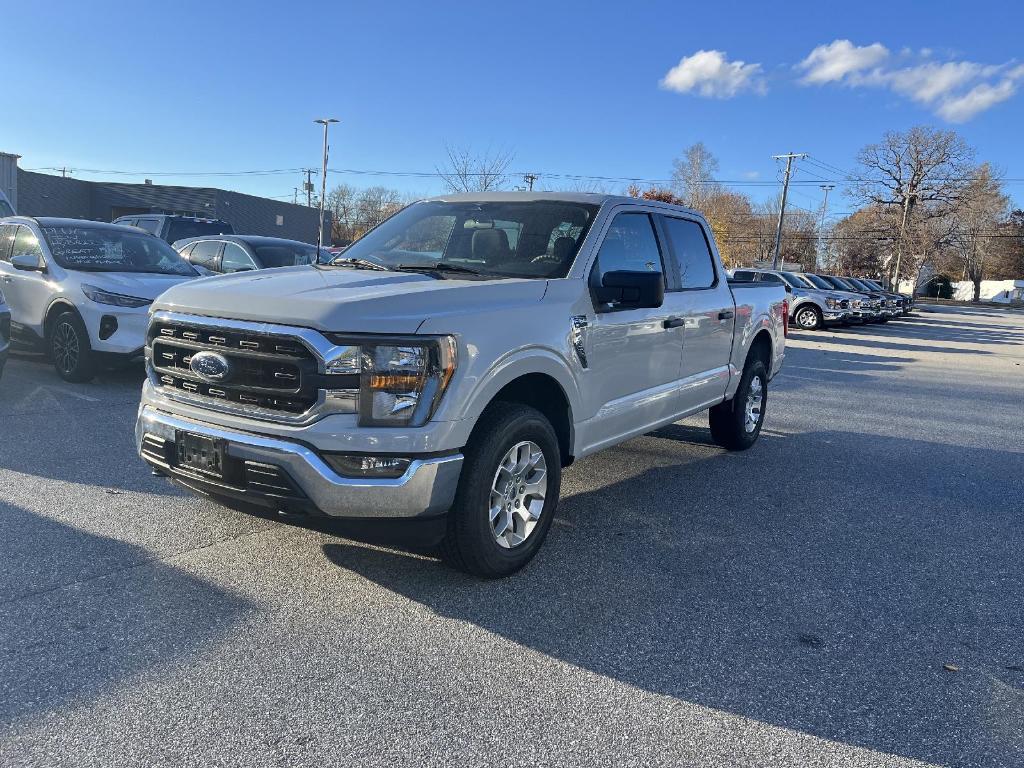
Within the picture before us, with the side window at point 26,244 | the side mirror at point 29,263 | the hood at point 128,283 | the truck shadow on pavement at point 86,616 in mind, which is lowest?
the truck shadow on pavement at point 86,616

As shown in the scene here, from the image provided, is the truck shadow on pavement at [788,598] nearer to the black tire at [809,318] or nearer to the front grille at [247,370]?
the front grille at [247,370]

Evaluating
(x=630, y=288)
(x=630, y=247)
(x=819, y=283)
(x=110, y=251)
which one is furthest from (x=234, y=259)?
(x=819, y=283)

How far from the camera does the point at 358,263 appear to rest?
4.60 m

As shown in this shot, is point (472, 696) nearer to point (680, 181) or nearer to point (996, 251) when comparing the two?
point (680, 181)

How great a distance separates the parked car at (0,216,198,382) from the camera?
7.60m

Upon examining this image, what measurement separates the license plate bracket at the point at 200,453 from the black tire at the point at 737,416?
14.2 feet

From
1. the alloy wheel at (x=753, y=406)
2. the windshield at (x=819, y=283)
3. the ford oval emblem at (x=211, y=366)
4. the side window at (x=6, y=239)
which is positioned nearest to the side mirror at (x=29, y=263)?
the side window at (x=6, y=239)

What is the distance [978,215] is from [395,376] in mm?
78694

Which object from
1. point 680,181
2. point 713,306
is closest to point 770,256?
point 680,181

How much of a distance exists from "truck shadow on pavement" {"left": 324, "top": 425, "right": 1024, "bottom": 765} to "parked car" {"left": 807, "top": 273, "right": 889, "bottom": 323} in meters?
22.2

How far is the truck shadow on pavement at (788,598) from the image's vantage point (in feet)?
9.45

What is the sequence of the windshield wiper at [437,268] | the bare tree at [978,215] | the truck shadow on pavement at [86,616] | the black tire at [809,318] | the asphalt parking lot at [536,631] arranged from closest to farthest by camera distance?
the asphalt parking lot at [536,631] → the truck shadow on pavement at [86,616] → the windshield wiper at [437,268] → the black tire at [809,318] → the bare tree at [978,215]

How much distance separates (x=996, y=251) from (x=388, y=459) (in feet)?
303

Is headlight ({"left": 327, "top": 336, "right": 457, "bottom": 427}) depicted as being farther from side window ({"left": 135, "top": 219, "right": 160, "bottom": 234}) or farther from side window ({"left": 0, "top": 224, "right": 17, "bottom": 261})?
side window ({"left": 135, "top": 219, "right": 160, "bottom": 234})
